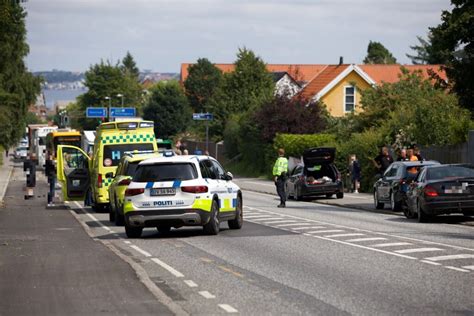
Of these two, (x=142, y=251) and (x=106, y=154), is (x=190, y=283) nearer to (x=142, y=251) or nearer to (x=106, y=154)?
(x=142, y=251)

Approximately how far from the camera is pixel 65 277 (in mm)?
15875

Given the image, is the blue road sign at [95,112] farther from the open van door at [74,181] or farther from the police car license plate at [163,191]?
the police car license plate at [163,191]

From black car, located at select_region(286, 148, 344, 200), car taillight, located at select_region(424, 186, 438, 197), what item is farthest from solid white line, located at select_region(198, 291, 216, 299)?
black car, located at select_region(286, 148, 344, 200)

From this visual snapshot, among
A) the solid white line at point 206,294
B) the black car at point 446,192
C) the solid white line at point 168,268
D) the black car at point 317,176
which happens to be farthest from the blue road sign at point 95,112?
the solid white line at point 206,294

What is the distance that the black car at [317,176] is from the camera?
137 ft

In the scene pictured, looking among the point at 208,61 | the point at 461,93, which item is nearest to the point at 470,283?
the point at 461,93

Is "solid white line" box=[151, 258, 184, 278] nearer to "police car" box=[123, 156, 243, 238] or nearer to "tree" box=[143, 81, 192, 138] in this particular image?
"police car" box=[123, 156, 243, 238]

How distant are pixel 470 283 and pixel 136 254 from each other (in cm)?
708

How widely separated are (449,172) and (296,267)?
11.4 m

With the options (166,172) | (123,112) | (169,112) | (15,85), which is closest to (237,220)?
(166,172)

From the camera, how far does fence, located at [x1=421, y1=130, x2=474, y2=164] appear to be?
37500mm

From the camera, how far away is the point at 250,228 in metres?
26.0

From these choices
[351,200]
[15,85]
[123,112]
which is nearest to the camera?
[351,200]

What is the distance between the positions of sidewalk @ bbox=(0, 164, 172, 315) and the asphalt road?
61 mm
